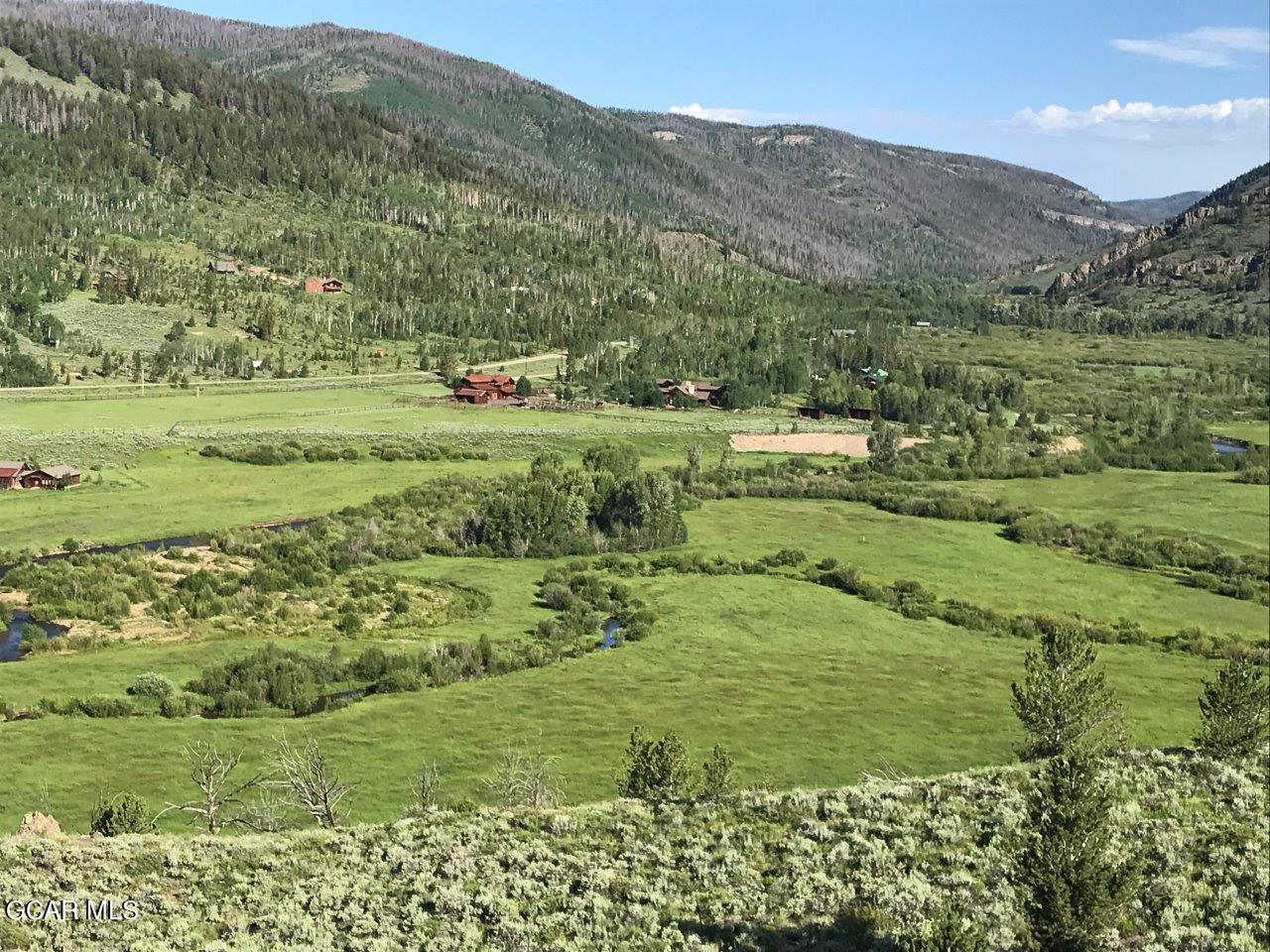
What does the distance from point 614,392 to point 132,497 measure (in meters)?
77.9

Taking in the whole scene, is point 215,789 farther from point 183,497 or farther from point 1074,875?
point 183,497

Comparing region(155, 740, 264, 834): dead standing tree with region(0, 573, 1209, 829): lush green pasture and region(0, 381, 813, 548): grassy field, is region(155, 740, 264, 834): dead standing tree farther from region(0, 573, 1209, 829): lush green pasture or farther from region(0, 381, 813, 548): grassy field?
region(0, 381, 813, 548): grassy field

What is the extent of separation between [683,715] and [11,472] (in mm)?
44293

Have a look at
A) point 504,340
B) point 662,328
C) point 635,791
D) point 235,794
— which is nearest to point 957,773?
point 635,791

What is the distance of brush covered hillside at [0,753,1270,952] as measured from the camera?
2994cm

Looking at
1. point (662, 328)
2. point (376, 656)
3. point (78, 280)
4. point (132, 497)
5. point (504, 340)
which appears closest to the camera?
point (376, 656)

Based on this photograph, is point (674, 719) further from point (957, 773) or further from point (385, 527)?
point (385, 527)

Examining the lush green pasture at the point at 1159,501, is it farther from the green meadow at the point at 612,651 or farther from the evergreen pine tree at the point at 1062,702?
the evergreen pine tree at the point at 1062,702

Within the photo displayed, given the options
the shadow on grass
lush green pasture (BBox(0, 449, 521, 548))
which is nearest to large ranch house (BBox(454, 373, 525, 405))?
lush green pasture (BBox(0, 449, 521, 548))

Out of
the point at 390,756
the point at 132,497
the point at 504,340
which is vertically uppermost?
the point at 504,340

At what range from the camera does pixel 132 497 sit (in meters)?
77.7

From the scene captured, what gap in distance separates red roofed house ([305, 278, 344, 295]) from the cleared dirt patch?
89770 millimetres

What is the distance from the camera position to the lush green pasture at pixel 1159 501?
10212 cm

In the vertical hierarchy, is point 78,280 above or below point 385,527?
above
